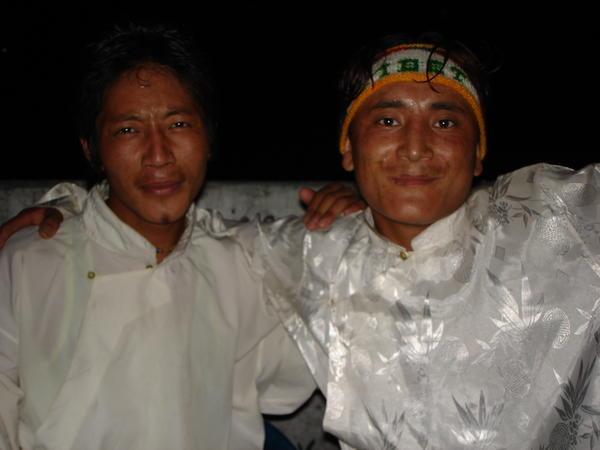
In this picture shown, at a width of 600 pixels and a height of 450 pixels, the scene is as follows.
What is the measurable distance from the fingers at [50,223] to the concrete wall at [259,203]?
797 mm

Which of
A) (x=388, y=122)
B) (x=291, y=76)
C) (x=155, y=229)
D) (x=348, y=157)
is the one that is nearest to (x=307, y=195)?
(x=348, y=157)

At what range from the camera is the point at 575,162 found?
220 inches

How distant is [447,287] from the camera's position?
2023 millimetres

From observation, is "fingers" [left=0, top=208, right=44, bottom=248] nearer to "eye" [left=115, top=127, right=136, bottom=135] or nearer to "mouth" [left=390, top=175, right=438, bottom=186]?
"eye" [left=115, top=127, right=136, bottom=135]

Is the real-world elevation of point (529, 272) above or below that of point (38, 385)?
above

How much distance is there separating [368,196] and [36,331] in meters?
1.33

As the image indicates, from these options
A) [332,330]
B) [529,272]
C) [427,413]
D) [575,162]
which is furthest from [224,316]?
[575,162]

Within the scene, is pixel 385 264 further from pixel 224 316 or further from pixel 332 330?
pixel 224 316

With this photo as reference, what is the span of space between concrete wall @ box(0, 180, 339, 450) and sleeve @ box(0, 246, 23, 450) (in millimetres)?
960

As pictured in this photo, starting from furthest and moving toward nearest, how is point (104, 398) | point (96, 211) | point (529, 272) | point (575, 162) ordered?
point (575, 162) < point (96, 211) < point (104, 398) < point (529, 272)

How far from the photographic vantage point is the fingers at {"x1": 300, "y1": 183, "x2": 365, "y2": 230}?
228 centimetres

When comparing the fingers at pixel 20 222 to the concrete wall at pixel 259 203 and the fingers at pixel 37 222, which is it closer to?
the fingers at pixel 37 222

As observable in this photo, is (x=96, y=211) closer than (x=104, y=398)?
No

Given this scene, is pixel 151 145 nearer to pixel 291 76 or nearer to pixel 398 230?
pixel 398 230
